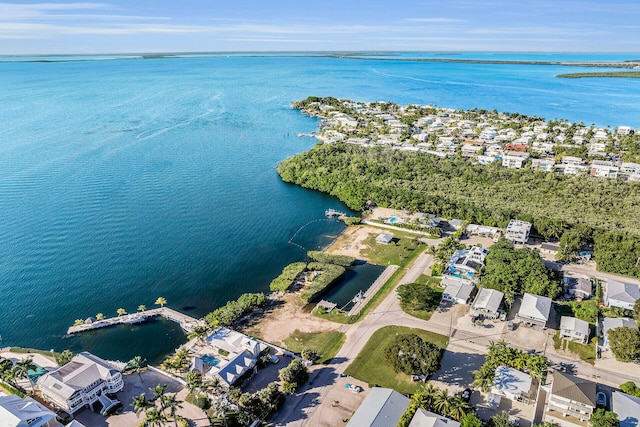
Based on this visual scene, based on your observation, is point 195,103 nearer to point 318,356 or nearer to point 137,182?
point 137,182

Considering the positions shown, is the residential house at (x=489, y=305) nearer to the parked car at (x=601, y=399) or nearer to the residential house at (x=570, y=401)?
the residential house at (x=570, y=401)

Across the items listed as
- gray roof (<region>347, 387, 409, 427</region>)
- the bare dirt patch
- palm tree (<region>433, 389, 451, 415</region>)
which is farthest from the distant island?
gray roof (<region>347, 387, 409, 427</region>)

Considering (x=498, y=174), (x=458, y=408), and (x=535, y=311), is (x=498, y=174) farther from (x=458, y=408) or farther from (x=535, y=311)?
(x=458, y=408)

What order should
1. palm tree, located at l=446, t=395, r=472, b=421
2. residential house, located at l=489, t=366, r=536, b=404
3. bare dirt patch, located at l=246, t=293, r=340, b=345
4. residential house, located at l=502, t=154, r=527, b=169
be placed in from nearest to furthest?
palm tree, located at l=446, t=395, r=472, b=421, residential house, located at l=489, t=366, r=536, b=404, bare dirt patch, located at l=246, t=293, r=340, b=345, residential house, located at l=502, t=154, r=527, b=169

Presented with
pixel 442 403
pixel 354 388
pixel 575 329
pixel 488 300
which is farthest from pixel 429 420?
pixel 575 329

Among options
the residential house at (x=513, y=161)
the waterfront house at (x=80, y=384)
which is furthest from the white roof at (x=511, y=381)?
the residential house at (x=513, y=161)

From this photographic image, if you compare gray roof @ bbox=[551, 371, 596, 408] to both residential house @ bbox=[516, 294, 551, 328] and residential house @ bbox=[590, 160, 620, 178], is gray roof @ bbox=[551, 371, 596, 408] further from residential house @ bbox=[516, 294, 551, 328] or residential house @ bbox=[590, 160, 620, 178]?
residential house @ bbox=[590, 160, 620, 178]
